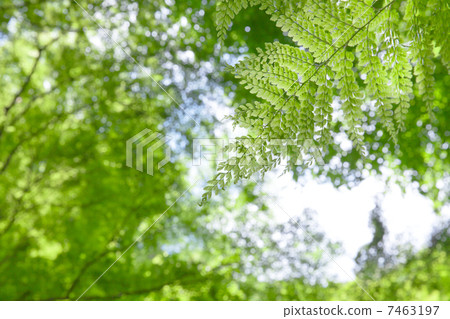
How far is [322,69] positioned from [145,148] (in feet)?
5.07

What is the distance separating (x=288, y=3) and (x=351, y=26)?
5.7 inches

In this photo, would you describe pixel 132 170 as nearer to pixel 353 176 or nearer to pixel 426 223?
pixel 353 176

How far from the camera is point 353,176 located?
5.54 feet

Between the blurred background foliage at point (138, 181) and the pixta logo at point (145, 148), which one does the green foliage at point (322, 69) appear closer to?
the blurred background foliage at point (138, 181)

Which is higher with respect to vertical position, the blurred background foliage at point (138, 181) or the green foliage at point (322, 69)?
the green foliage at point (322, 69)

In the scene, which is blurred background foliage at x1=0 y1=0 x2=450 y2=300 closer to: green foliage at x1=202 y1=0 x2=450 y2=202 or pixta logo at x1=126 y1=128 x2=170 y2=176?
pixta logo at x1=126 y1=128 x2=170 y2=176

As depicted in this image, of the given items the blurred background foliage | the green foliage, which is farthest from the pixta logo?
the green foliage

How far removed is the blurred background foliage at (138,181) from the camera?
6.03 feet

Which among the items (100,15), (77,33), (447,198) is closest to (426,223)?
(447,198)

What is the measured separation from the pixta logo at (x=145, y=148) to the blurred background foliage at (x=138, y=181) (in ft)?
0.16

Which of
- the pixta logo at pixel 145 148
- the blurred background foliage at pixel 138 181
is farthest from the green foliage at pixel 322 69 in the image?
the pixta logo at pixel 145 148

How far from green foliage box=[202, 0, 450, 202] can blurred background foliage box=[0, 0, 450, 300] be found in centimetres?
89

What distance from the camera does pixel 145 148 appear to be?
2129 mm

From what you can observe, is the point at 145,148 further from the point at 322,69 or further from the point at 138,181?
the point at 322,69
